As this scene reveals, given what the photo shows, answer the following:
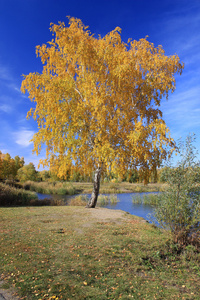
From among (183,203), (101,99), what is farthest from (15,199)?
(183,203)

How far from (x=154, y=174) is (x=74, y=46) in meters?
→ 8.56

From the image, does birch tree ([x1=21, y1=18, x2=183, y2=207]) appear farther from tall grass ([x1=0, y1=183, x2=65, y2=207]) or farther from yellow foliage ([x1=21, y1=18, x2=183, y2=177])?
tall grass ([x1=0, y1=183, x2=65, y2=207])

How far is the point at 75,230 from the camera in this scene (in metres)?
8.07

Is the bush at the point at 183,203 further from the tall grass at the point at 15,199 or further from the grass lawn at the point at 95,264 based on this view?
the tall grass at the point at 15,199

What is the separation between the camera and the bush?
6.55m

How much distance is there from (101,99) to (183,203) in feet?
21.1

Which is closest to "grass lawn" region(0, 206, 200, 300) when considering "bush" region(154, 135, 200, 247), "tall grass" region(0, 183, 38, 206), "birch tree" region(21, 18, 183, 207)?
"bush" region(154, 135, 200, 247)

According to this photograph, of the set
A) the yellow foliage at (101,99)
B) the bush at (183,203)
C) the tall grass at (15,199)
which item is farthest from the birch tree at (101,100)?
the tall grass at (15,199)

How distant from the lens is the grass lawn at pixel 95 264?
419 centimetres

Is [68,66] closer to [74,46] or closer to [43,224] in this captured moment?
[74,46]

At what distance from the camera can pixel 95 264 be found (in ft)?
17.1

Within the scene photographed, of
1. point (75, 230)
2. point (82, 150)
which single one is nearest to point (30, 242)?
point (75, 230)

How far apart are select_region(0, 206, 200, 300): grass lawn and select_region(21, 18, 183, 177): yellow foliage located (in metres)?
3.78

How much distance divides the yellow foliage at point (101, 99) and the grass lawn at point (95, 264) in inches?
149
